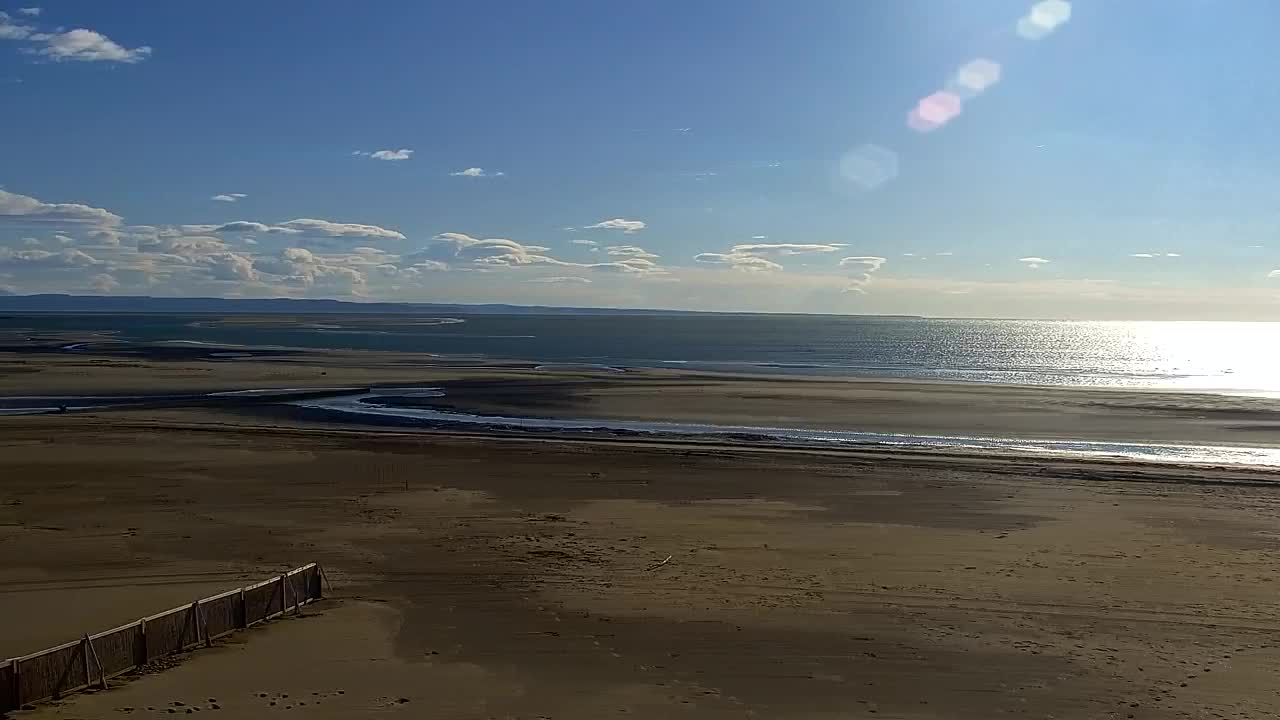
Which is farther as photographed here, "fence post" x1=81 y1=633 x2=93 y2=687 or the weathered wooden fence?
"fence post" x1=81 y1=633 x2=93 y2=687

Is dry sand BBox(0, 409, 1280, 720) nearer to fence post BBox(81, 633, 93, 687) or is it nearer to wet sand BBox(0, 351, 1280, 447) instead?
fence post BBox(81, 633, 93, 687)

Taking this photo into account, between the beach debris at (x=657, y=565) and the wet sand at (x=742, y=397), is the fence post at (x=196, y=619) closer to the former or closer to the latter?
the beach debris at (x=657, y=565)

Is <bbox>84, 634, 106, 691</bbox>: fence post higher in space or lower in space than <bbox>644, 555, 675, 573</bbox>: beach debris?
higher

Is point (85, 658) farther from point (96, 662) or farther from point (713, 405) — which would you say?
point (713, 405)

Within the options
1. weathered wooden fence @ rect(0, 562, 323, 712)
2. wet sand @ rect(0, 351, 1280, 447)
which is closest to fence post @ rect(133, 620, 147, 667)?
weathered wooden fence @ rect(0, 562, 323, 712)

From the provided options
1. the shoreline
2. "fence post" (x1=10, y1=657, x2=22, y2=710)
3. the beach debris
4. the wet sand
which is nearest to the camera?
"fence post" (x1=10, y1=657, x2=22, y2=710)

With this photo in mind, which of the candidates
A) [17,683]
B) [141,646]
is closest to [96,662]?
[141,646]

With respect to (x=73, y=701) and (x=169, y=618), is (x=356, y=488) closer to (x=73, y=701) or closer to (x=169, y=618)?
(x=169, y=618)
